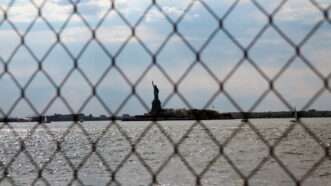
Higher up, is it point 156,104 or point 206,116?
point 156,104

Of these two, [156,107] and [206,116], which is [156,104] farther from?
[206,116]

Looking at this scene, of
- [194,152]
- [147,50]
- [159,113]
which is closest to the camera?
[147,50]

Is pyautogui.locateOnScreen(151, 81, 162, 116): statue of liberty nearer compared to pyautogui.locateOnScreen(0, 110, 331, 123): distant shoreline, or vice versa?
pyautogui.locateOnScreen(0, 110, 331, 123): distant shoreline

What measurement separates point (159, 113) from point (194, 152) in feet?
109

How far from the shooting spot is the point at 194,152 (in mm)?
36000

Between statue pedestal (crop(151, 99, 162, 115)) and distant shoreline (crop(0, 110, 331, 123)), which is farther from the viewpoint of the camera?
statue pedestal (crop(151, 99, 162, 115))

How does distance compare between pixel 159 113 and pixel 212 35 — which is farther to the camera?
pixel 159 113

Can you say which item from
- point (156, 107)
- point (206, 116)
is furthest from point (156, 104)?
point (206, 116)

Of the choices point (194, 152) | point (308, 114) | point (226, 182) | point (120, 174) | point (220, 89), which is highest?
→ point (194, 152)

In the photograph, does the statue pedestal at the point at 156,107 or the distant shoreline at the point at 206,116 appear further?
the statue pedestal at the point at 156,107

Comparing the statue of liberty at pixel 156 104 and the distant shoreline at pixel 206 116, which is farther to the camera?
the statue of liberty at pixel 156 104

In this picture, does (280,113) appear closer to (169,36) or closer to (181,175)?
(169,36)

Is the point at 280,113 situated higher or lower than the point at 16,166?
lower

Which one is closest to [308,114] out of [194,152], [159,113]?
[159,113]
